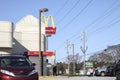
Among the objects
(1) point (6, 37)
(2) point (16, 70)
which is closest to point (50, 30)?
(1) point (6, 37)

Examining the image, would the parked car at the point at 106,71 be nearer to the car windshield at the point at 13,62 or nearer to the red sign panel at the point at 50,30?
the red sign panel at the point at 50,30

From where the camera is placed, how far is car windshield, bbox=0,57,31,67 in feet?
51.7

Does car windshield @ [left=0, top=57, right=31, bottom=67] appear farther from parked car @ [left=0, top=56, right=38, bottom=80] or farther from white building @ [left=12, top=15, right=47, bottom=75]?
white building @ [left=12, top=15, right=47, bottom=75]

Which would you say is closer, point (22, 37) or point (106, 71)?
point (106, 71)

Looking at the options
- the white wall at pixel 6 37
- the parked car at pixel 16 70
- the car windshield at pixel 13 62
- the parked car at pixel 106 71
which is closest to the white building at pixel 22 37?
the white wall at pixel 6 37

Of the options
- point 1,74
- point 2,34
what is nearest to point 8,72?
point 1,74

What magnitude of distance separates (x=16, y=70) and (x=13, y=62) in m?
0.97

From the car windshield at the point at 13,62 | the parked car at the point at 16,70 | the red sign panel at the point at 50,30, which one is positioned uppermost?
the red sign panel at the point at 50,30

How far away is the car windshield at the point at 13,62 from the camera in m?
15.8

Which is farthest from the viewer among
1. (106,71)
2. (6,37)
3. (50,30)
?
(50,30)

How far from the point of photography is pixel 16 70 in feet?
49.6

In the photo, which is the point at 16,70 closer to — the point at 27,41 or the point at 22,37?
the point at 27,41

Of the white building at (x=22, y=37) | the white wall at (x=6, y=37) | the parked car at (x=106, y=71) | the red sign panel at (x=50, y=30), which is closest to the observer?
the white wall at (x=6, y=37)

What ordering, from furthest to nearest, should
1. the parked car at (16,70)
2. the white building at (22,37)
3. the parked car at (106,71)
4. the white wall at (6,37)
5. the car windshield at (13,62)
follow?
the parked car at (106,71), the white building at (22,37), the white wall at (6,37), the car windshield at (13,62), the parked car at (16,70)
